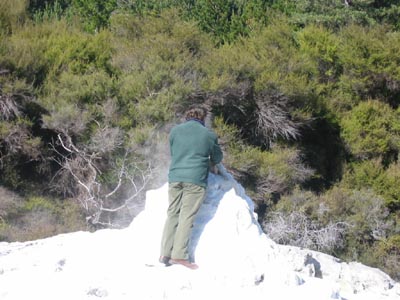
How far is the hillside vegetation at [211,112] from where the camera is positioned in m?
15.1

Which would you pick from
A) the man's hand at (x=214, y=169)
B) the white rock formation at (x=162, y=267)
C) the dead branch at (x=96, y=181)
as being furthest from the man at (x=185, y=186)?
the dead branch at (x=96, y=181)

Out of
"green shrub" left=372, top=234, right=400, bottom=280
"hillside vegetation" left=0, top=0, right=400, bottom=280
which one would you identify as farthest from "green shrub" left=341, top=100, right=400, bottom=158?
"green shrub" left=372, top=234, right=400, bottom=280

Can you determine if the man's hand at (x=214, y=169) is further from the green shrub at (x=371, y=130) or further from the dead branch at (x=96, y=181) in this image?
the green shrub at (x=371, y=130)

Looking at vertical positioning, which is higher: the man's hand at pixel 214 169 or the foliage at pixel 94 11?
the man's hand at pixel 214 169

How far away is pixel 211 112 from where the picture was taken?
16797mm

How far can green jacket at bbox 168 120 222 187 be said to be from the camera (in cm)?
723

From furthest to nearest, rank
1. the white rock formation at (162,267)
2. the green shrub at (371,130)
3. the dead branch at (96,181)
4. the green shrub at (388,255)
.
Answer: the green shrub at (371,130)
the green shrub at (388,255)
the dead branch at (96,181)
the white rock formation at (162,267)

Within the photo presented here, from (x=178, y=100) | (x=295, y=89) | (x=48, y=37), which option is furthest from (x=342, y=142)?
(x=48, y=37)

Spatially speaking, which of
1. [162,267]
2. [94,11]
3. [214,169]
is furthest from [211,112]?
[162,267]

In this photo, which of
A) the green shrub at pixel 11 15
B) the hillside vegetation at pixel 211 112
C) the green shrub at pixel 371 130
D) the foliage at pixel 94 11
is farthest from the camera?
the foliage at pixel 94 11

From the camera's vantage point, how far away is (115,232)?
27.5 feet

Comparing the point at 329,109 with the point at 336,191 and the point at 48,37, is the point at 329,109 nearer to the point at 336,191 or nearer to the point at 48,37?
the point at 336,191

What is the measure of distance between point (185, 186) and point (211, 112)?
959 cm

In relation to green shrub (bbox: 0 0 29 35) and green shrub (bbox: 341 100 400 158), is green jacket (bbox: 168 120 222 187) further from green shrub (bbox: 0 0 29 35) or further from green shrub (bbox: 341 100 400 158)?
green shrub (bbox: 341 100 400 158)
